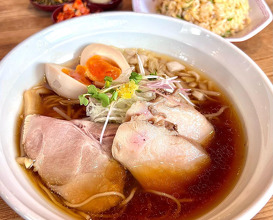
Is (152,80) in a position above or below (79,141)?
above

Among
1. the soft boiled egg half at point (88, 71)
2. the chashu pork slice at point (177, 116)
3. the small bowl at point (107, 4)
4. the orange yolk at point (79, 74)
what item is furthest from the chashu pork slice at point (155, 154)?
the small bowl at point (107, 4)

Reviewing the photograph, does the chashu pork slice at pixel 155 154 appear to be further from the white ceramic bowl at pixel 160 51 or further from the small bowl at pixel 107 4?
the small bowl at pixel 107 4

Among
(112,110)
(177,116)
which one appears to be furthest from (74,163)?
(177,116)

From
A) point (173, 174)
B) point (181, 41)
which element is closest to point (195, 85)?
point (181, 41)

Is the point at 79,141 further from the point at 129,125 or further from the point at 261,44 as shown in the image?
the point at 261,44

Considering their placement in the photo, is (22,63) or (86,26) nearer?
(22,63)

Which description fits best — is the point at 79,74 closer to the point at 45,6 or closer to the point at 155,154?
the point at 155,154
